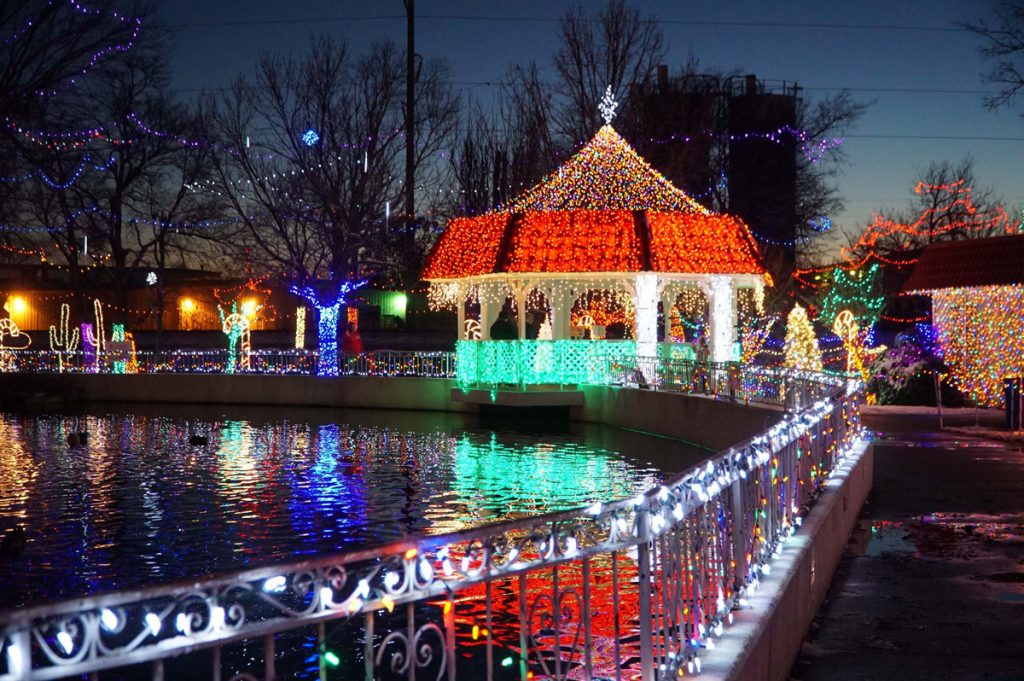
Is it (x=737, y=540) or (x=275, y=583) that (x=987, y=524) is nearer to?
(x=737, y=540)

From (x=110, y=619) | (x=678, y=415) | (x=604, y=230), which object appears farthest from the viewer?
(x=604, y=230)

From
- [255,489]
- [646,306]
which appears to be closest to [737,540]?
[255,489]

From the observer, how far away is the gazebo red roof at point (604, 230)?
2783 centimetres

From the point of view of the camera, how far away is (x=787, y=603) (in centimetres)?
717

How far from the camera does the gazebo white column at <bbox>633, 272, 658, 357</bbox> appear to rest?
28.0 metres

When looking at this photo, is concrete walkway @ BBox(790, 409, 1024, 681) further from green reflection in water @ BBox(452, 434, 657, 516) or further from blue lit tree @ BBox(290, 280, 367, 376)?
blue lit tree @ BBox(290, 280, 367, 376)

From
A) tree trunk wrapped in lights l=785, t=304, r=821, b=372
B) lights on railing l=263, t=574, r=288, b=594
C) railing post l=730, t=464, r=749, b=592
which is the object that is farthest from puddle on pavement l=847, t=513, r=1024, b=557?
tree trunk wrapped in lights l=785, t=304, r=821, b=372

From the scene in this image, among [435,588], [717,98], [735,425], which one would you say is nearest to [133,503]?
[735,425]

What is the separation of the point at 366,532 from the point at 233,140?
103ft

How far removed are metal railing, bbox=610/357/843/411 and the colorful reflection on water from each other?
4.45 feet

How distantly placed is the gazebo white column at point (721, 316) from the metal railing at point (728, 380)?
2.57 metres

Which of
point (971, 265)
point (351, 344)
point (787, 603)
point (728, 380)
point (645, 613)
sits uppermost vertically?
point (971, 265)

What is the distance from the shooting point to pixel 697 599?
5.68 m

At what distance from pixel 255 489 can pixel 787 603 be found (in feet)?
36.7
